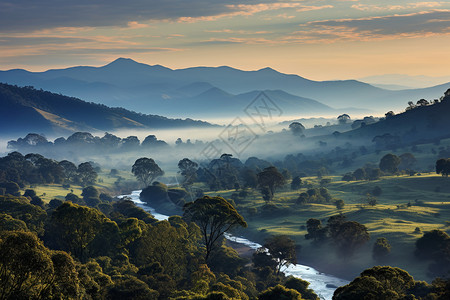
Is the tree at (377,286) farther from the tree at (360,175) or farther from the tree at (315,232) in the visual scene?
the tree at (360,175)

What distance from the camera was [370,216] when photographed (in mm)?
106500

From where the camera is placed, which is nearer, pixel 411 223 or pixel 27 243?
pixel 27 243

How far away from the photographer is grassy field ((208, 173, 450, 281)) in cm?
8638

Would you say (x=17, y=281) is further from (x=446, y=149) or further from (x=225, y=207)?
(x=446, y=149)

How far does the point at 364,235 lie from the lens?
88062 millimetres

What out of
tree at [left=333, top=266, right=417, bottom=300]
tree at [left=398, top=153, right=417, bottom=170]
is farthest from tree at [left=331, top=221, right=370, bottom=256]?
tree at [left=398, top=153, right=417, bottom=170]

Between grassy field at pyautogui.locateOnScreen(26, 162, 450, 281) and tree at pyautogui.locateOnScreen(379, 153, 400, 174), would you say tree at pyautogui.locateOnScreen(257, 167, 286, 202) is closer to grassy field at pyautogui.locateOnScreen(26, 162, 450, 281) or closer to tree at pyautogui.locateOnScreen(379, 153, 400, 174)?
grassy field at pyautogui.locateOnScreen(26, 162, 450, 281)

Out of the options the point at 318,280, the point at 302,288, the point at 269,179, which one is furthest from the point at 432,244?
the point at 269,179

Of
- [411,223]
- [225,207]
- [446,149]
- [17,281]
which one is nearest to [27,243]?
[17,281]

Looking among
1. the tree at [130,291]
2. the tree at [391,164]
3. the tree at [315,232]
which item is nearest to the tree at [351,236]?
the tree at [315,232]

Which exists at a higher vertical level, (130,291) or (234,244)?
(130,291)

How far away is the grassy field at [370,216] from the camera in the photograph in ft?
283

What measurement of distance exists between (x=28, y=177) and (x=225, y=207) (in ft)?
462

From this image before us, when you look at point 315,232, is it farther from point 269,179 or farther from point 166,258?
point 269,179
